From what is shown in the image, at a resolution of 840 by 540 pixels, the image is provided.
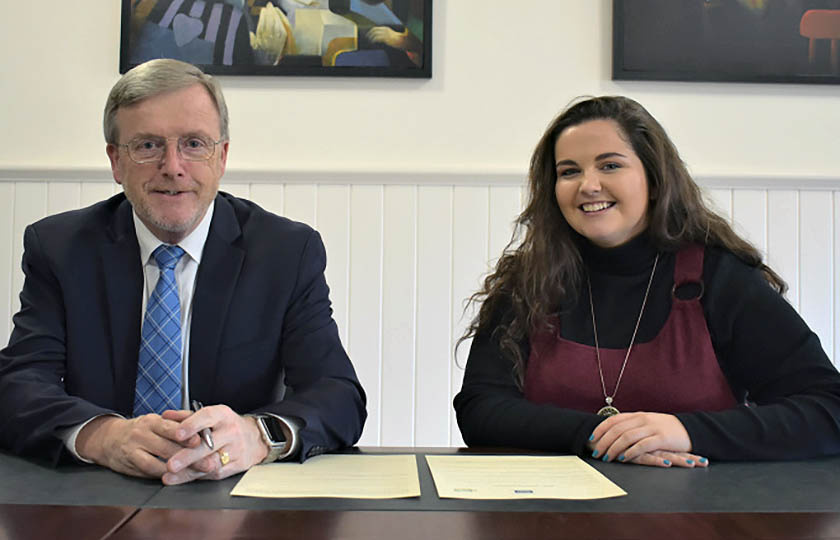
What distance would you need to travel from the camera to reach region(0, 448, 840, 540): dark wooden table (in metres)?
0.73

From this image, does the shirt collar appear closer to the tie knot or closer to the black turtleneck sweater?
the tie knot

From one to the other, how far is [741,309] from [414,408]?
125 centimetres

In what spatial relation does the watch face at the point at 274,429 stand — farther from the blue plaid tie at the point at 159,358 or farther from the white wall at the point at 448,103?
the white wall at the point at 448,103

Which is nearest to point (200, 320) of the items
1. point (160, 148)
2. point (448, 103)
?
point (160, 148)

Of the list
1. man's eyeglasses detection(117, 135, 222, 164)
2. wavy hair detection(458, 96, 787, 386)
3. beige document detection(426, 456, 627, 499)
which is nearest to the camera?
beige document detection(426, 456, 627, 499)

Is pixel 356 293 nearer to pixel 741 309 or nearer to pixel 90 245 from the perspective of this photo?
pixel 90 245

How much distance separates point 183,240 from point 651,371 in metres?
0.95

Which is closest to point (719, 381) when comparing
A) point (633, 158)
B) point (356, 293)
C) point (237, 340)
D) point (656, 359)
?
point (656, 359)

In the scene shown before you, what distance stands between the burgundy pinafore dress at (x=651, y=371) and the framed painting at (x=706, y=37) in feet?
3.90

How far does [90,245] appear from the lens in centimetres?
147

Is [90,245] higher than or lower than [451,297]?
higher

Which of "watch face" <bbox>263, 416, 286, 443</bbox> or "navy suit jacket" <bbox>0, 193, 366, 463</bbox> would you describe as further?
"navy suit jacket" <bbox>0, 193, 366, 463</bbox>

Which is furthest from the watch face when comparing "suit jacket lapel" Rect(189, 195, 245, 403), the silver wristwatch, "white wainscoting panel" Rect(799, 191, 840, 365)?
"white wainscoting panel" Rect(799, 191, 840, 365)

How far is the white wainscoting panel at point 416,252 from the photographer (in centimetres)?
246
